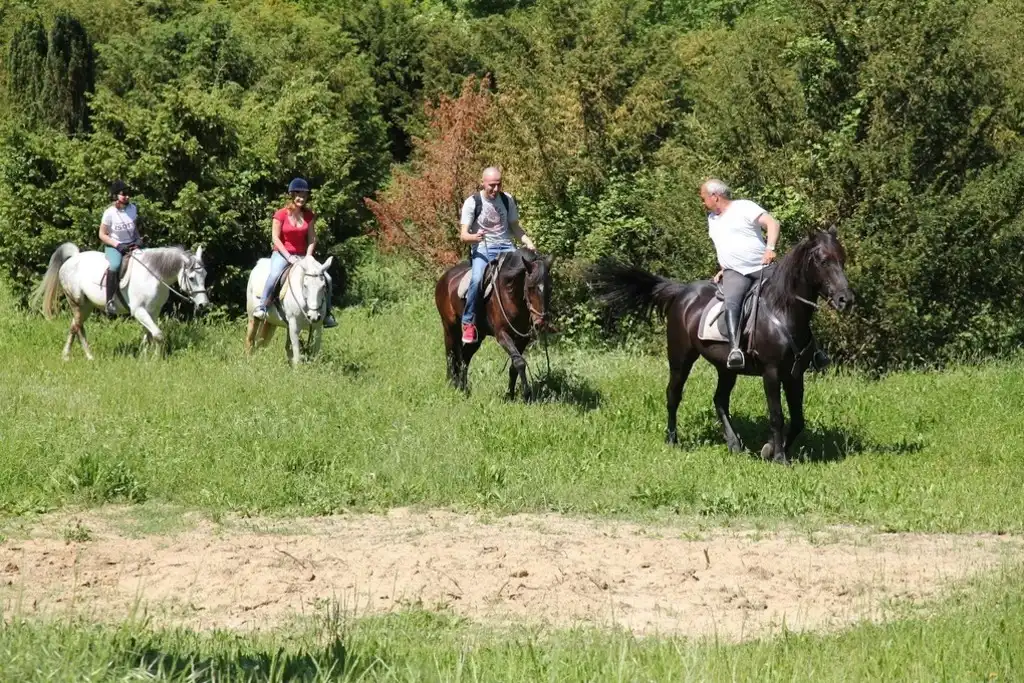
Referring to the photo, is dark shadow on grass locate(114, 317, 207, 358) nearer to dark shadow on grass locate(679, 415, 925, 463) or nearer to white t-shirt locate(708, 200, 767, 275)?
dark shadow on grass locate(679, 415, 925, 463)

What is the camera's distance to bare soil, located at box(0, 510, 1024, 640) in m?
8.23

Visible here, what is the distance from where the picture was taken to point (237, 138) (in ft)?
79.4

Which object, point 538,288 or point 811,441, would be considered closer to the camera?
point 811,441

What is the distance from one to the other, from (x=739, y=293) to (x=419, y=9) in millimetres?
43485

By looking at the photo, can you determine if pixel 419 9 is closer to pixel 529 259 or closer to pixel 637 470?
pixel 529 259

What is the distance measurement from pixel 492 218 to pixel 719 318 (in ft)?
11.6

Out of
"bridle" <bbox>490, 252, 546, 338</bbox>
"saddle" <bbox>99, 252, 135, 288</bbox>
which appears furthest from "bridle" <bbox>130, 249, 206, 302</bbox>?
"bridle" <bbox>490, 252, 546, 338</bbox>

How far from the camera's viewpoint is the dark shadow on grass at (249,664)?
6.06 metres

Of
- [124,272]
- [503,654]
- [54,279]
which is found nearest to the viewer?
[503,654]

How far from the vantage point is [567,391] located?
16766mm

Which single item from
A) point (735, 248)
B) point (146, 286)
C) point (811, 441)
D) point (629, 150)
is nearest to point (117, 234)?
point (146, 286)

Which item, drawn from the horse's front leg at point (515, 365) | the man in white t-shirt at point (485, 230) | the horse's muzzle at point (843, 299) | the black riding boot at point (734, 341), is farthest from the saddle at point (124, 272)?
the horse's muzzle at point (843, 299)

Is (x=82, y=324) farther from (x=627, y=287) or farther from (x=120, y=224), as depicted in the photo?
(x=627, y=287)

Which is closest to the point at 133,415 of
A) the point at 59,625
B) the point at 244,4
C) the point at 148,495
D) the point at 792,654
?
the point at 148,495
